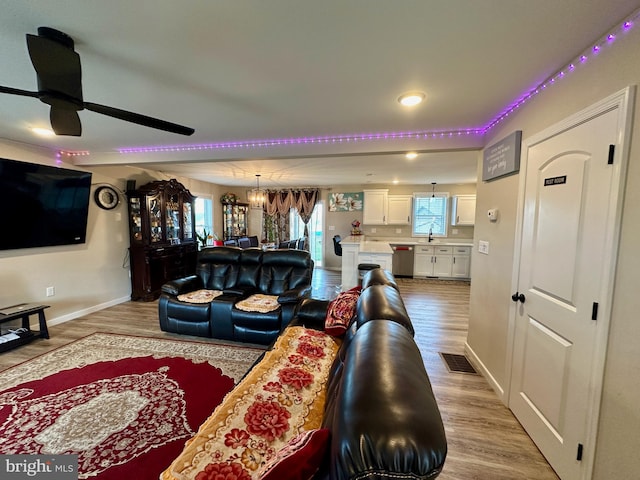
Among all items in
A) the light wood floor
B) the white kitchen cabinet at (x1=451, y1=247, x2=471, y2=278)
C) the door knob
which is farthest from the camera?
the white kitchen cabinet at (x1=451, y1=247, x2=471, y2=278)

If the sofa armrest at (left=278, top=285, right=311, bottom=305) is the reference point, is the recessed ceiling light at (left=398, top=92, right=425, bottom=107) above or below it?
above

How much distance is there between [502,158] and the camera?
7.28 feet

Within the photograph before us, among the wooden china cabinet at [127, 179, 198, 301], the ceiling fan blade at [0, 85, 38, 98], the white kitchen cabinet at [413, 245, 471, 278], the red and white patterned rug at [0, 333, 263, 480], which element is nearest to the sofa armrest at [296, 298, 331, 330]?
the red and white patterned rug at [0, 333, 263, 480]

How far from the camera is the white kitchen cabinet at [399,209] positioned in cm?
676

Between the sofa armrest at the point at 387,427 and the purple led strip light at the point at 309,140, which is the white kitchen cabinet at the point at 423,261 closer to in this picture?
the purple led strip light at the point at 309,140

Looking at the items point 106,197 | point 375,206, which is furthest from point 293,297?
point 375,206

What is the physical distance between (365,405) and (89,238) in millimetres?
4940

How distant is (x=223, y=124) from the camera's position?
2.60 m

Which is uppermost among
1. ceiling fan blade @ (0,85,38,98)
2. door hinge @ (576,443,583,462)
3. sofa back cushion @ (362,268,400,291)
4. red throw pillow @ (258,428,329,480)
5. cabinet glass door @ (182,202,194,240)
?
ceiling fan blade @ (0,85,38,98)

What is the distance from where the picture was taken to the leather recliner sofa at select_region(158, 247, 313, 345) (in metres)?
2.96

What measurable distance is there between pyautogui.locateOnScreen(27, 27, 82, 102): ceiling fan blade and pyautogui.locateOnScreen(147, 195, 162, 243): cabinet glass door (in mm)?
3455

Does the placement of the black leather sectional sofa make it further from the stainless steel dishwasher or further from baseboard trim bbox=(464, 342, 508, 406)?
the stainless steel dishwasher

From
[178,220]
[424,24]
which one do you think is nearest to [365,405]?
[424,24]

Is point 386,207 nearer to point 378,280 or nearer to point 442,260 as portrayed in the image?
point 442,260
